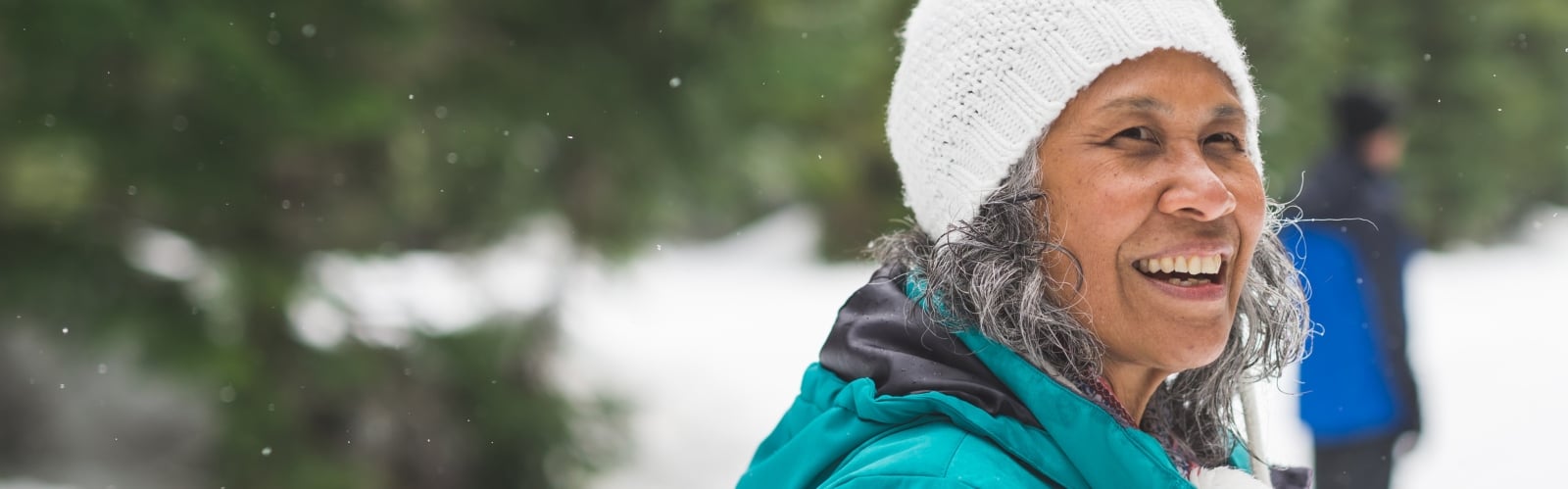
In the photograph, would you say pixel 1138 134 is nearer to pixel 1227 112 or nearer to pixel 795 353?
pixel 1227 112

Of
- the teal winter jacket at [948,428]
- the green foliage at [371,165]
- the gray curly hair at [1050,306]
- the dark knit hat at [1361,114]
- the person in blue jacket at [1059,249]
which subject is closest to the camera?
the teal winter jacket at [948,428]

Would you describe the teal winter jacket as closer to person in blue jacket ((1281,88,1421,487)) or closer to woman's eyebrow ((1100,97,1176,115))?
woman's eyebrow ((1100,97,1176,115))

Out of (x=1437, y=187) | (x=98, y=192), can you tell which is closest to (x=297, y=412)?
(x=98, y=192)

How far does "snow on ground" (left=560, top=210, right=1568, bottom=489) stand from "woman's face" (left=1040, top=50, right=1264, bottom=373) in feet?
9.11

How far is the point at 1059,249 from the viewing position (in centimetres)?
149

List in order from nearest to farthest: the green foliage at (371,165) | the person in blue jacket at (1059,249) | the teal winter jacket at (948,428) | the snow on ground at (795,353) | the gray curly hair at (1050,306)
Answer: the teal winter jacket at (948,428)
the person in blue jacket at (1059,249)
the gray curly hair at (1050,306)
the green foliage at (371,165)
the snow on ground at (795,353)

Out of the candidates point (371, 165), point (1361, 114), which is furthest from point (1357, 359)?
point (371, 165)

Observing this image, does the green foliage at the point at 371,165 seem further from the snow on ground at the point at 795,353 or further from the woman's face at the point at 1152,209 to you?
the woman's face at the point at 1152,209

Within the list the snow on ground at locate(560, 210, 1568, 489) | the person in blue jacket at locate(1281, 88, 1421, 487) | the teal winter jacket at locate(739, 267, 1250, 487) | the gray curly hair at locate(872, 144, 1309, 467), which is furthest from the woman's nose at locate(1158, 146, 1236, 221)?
the snow on ground at locate(560, 210, 1568, 489)

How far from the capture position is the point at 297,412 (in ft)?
14.8

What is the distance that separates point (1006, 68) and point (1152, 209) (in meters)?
0.26

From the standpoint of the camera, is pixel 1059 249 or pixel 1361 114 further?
pixel 1361 114

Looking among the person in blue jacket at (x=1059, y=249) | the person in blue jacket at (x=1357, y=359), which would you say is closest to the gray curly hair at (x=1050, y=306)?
the person in blue jacket at (x=1059, y=249)

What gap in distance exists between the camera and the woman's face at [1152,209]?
1.47m
